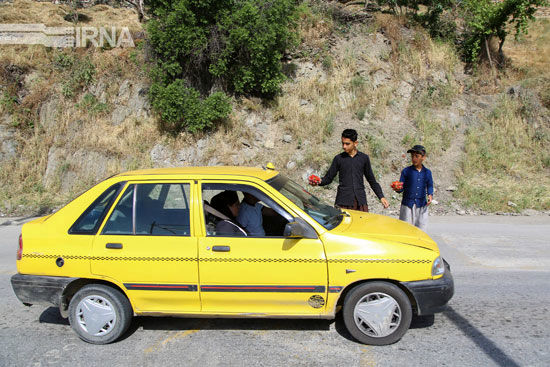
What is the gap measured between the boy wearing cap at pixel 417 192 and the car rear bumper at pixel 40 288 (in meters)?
4.49

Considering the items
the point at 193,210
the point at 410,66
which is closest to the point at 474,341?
the point at 193,210

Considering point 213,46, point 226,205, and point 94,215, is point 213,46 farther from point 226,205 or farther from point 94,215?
point 94,215

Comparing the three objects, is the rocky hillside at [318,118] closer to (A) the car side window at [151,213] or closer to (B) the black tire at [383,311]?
(B) the black tire at [383,311]

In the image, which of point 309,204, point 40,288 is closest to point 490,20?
point 309,204

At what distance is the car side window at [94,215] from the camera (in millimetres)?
4074

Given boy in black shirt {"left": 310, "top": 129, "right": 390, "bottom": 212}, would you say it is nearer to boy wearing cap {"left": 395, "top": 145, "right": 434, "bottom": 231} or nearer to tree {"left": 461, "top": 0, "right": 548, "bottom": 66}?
boy wearing cap {"left": 395, "top": 145, "right": 434, "bottom": 231}

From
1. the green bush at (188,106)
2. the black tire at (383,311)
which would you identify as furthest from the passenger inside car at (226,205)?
the green bush at (188,106)

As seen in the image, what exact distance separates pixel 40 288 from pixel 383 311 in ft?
10.8

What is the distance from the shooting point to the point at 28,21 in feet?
62.1

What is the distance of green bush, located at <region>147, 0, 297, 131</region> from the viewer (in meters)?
13.9

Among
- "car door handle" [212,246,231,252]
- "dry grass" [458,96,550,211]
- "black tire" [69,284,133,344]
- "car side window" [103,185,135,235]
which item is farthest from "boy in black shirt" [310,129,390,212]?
"dry grass" [458,96,550,211]

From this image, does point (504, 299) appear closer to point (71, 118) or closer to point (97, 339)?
point (97, 339)

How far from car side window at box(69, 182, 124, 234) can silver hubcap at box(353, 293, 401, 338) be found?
2.59m

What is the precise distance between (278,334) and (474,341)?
6.14ft
